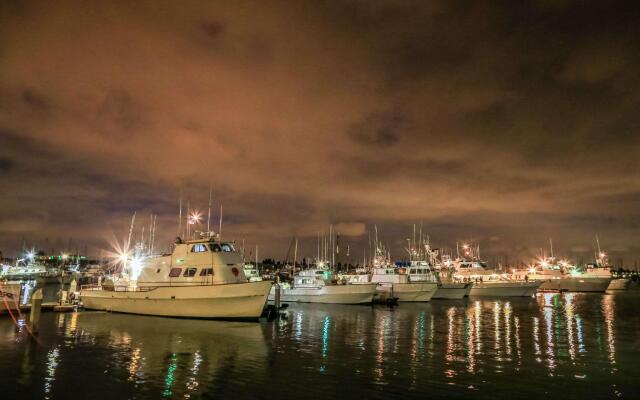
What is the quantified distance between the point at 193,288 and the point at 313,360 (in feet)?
46.3

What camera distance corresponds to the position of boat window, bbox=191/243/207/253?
29.6 meters

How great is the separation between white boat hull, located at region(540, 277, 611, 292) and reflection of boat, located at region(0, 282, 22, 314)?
82.8 m

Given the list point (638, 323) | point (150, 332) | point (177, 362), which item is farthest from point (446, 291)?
point (177, 362)

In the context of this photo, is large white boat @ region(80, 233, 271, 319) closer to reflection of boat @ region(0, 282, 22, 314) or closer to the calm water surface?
the calm water surface

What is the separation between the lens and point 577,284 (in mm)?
80188

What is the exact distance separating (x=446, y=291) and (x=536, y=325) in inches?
1082

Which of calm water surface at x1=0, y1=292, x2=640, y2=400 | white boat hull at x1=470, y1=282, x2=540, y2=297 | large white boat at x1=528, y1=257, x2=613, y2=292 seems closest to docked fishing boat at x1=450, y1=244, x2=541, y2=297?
white boat hull at x1=470, y1=282, x2=540, y2=297

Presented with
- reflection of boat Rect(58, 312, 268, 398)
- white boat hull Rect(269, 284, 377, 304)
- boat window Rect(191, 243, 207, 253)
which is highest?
boat window Rect(191, 243, 207, 253)

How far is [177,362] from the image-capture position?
619 inches

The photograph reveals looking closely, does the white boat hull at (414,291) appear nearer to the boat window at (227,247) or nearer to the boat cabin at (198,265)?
the boat window at (227,247)

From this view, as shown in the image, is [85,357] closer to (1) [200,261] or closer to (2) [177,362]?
(2) [177,362]

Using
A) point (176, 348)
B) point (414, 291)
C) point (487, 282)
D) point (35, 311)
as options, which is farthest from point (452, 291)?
point (35, 311)

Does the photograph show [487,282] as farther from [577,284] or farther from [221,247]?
[221,247]

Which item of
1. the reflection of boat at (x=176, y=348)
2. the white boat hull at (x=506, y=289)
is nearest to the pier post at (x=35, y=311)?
the reflection of boat at (x=176, y=348)
